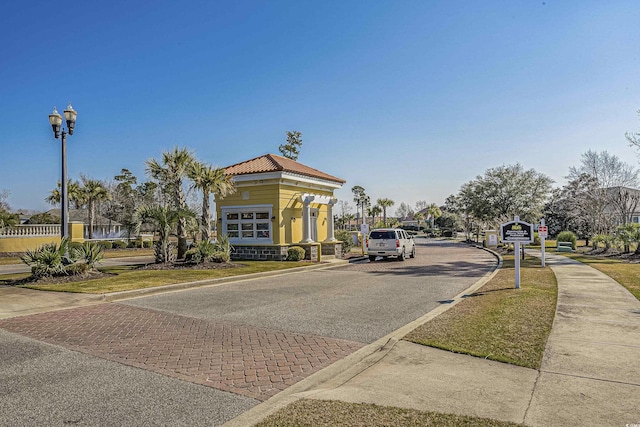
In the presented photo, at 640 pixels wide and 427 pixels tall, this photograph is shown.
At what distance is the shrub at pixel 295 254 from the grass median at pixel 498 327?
11.6m

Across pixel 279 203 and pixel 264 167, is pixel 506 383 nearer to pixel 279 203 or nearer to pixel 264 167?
pixel 279 203

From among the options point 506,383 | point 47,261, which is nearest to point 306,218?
point 47,261

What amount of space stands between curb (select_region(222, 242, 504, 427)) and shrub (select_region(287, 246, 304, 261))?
13.7m

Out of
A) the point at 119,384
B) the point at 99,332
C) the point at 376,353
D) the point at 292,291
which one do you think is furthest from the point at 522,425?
the point at 292,291

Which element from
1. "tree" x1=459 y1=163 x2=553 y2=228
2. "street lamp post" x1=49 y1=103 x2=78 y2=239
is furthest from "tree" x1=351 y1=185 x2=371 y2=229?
"street lamp post" x1=49 y1=103 x2=78 y2=239

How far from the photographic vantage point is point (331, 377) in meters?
5.20

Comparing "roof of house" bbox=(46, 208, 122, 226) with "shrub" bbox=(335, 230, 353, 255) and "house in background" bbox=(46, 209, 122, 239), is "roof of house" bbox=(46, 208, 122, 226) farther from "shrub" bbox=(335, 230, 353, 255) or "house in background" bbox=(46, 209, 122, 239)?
"shrub" bbox=(335, 230, 353, 255)

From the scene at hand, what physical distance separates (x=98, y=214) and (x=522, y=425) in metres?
66.7

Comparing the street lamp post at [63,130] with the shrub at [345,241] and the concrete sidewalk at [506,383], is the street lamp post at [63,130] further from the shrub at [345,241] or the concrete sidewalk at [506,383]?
the shrub at [345,241]

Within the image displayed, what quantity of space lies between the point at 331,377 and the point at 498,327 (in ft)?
11.6

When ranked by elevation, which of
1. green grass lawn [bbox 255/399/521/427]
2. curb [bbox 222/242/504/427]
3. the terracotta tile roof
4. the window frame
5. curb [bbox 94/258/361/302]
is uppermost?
the terracotta tile roof

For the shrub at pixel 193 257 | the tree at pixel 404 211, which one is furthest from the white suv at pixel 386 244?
the tree at pixel 404 211

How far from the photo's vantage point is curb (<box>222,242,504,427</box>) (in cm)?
402

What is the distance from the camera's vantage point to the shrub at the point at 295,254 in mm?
21403
